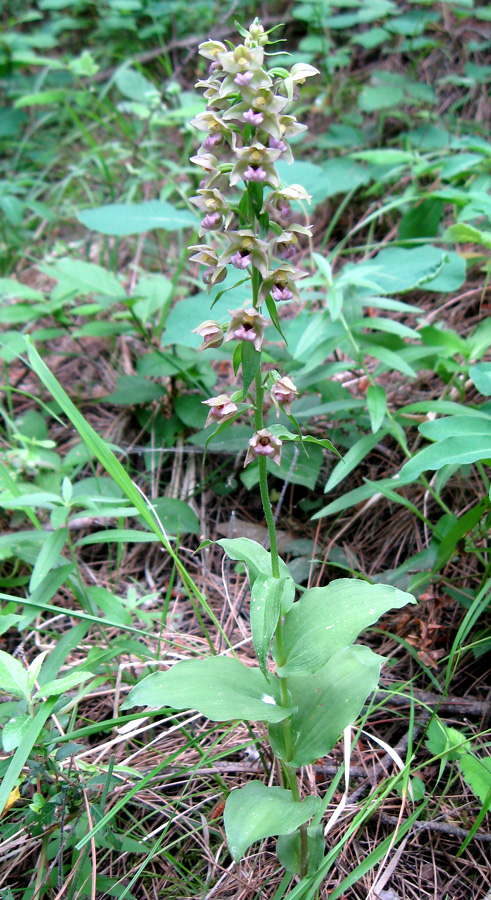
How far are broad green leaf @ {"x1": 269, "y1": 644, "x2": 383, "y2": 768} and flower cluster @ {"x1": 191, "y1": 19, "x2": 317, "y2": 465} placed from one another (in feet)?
2.13

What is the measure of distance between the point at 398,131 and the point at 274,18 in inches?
73.6

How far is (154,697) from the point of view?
1.51m

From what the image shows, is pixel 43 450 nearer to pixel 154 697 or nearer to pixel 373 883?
pixel 154 697

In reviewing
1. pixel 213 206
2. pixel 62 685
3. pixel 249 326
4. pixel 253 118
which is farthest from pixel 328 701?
pixel 253 118

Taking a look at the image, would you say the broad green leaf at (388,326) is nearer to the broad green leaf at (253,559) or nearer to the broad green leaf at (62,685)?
the broad green leaf at (253,559)

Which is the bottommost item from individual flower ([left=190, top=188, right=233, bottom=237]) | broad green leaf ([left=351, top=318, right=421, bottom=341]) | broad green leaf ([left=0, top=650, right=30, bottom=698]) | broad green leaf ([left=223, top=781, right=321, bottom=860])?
broad green leaf ([left=223, top=781, right=321, bottom=860])

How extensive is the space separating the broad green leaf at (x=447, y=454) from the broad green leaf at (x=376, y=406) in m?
0.35

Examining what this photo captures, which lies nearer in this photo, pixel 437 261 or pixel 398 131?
pixel 437 261

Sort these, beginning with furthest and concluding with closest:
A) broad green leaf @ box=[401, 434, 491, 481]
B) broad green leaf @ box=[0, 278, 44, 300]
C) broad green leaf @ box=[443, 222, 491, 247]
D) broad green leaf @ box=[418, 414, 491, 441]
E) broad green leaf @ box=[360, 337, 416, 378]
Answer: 1. broad green leaf @ box=[0, 278, 44, 300]
2. broad green leaf @ box=[443, 222, 491, 247]
3. broad green leaf @ box=[360, 337, 416, 378]
4. broad green leaf @ box=[418, 414, 491, 441]
5. broad green leaf @ box=[401, 434, 491, 481]

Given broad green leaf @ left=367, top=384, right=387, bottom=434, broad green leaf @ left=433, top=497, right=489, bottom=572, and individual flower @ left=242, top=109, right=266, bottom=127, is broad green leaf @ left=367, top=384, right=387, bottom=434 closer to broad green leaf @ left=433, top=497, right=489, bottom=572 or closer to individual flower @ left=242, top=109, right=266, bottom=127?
broad green leaf @ left=433, top=497, right=489, bottom=572

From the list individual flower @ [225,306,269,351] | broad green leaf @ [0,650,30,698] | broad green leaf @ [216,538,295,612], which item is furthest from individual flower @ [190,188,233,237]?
broad green leaf @ [0,650,30,698]

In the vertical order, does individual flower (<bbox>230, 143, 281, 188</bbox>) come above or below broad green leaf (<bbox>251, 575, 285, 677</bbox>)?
above

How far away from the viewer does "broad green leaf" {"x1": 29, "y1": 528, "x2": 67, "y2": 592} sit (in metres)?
1.96

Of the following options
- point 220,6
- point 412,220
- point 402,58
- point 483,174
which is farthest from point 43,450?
point 220,6
